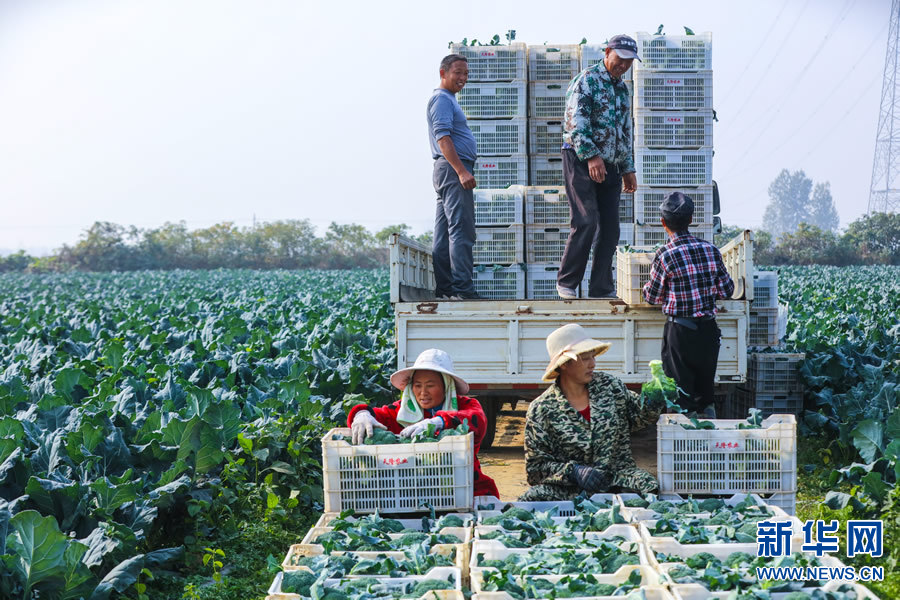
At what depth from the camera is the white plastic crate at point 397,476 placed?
479 centimetres

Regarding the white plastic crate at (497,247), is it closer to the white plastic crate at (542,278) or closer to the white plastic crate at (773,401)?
the white plastic crate at (542,278)

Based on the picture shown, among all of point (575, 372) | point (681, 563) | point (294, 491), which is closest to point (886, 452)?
point (575, 372)

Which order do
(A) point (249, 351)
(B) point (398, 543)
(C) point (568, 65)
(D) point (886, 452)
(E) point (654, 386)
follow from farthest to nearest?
(A) point (249, 351)
(C) point (568, 65)
(D) point (886, 452)
(E) point (654, 386)
(B) point (398, 543)

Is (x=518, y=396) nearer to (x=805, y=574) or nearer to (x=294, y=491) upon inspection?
(x=294, y=491)

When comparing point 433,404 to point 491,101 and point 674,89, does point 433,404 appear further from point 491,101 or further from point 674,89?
point 674,89

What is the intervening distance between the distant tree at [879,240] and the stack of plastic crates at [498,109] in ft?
181

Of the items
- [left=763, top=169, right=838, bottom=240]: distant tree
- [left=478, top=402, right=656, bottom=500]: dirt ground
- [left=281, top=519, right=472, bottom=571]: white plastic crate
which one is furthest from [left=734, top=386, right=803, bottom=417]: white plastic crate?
[left=763, top=169, right=838, bottom=240]: distant tree

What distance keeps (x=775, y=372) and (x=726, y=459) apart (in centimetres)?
404

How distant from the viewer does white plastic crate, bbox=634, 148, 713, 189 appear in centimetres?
922

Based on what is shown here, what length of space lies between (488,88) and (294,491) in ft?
16.4

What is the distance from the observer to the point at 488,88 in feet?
32.0

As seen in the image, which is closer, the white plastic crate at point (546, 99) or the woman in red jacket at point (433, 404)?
the woman in red jacket at point (433, 404)

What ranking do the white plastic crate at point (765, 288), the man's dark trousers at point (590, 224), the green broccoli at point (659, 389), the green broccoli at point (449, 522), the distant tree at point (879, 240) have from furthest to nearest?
the distant tree at point (879, 240), the white plastic crate at point (765, 288), the man's dark trousers at point (590, 224), the green broccoli at point (659, 389), the green broccoli at point (449, 522)

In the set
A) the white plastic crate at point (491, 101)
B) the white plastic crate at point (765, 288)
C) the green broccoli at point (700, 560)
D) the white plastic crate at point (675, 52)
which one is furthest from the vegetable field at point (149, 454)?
the white plastic crate at point (675, 52)
